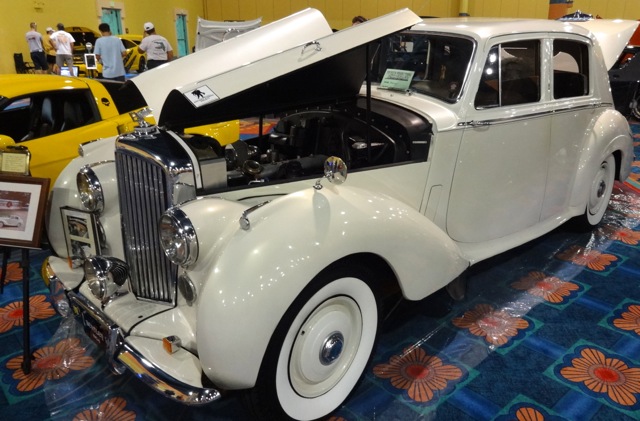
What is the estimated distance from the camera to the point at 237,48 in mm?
2555

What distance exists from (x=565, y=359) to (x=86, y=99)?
4.13 m

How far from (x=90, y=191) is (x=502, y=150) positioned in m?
2.18

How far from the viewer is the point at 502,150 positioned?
9.09ft

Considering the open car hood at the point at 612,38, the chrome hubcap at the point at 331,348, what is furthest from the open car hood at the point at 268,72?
the open car hood at the point at 612,38

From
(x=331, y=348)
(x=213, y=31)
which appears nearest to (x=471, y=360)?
(x=331, y=348)

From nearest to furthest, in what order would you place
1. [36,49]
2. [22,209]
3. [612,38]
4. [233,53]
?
[22,209] < [233,53] < [612,38] < [36,49]

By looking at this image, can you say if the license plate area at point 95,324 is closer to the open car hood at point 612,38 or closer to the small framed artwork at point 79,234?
the small framed artwork at point 79,234

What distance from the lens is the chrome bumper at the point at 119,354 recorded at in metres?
1.62

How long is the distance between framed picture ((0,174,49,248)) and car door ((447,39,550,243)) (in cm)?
201

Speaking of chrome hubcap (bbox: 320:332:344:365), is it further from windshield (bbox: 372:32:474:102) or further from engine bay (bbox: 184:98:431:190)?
windshield (bbox: 372:32:474:102)

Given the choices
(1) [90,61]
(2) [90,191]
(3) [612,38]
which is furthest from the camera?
(1) [90,61]

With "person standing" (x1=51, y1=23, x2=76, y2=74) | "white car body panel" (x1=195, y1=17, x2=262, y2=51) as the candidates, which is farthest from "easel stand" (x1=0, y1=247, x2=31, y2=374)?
"person standing" (x1=51, y1=23, x2=76, y2=74)

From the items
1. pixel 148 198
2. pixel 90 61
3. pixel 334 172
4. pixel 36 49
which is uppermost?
pixel 36 49

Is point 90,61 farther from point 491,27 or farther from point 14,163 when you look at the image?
point 491,27
